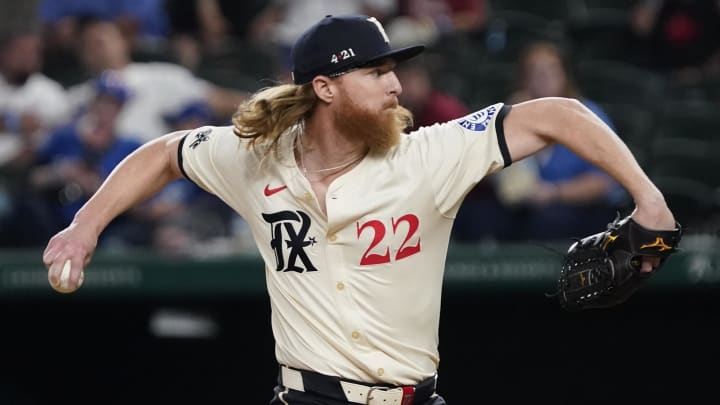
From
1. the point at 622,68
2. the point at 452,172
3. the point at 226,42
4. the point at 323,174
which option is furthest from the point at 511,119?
the point at 226,42

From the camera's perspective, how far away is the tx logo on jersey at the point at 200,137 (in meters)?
3.59

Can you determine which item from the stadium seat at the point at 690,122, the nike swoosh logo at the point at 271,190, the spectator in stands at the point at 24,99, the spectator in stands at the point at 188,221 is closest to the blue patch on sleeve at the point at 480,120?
the nike swoosh logo at the point at 271,190

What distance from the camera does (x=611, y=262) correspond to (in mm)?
3205

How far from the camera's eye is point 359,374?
3.35 metres

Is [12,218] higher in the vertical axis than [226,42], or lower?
lower

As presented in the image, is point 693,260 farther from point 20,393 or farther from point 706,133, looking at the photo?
point 20,393

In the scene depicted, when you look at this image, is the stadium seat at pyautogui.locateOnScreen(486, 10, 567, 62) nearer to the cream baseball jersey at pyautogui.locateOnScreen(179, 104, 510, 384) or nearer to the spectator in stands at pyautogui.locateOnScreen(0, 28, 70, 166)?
the spectator in stands at pyautogui.locateOnScreen(0, 28, 70, 166)

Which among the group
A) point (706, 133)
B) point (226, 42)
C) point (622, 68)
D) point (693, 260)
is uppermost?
point (226, 42)

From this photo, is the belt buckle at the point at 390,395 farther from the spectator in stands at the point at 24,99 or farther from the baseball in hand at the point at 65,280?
the spectator in stands at the point at 24,99

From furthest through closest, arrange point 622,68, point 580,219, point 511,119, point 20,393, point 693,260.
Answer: point 622,68 → point 20,393 → point 580,219 → point 693,260 → point 511,119

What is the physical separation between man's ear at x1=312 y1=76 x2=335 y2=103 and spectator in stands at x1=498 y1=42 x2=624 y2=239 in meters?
2.54

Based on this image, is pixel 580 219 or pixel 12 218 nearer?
pixel 580 219

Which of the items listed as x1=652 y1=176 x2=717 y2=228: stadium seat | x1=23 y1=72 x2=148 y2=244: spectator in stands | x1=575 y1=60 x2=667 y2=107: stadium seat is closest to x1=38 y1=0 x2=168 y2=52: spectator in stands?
x1=23 y1=72 x2=148 y2=244: spectator in stands

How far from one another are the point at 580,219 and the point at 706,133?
1222 mm
